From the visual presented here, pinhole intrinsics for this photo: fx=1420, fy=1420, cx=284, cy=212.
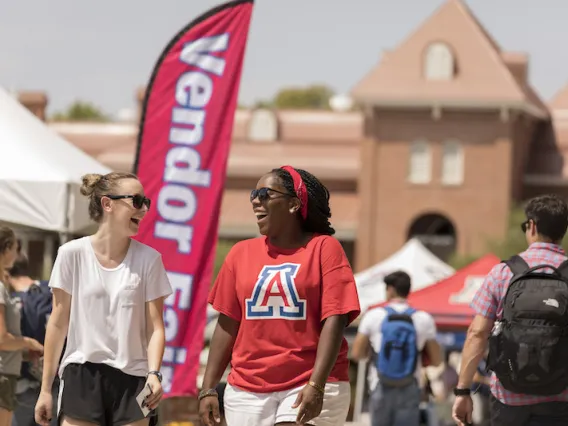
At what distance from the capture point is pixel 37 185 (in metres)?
9.71

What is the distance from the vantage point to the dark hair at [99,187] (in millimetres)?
6164

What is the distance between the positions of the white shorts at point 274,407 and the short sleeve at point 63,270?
2.99 ft

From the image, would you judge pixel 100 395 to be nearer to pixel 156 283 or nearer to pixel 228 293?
pixel 156 283

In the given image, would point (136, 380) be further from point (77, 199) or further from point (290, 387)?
point (77, 199)

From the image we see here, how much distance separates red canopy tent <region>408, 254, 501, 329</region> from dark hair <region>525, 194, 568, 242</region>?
→ 33.7 feet

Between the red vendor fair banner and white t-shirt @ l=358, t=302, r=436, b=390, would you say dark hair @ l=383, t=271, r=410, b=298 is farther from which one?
the red vendor fair banner

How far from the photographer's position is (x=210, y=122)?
1109cm

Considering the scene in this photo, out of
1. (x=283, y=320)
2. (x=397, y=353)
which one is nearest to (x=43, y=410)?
(x=283, y=320)

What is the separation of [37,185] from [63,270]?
376 cm

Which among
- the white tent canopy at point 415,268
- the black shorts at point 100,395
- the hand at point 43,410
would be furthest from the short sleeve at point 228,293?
the white tent canopy at point 415,268

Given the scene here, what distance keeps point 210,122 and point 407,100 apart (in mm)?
43911

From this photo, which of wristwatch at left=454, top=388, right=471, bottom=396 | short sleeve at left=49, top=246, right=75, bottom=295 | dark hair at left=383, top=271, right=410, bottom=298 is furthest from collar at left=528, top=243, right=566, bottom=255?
dark hair at left=383, top=271, right=410, bottom=298

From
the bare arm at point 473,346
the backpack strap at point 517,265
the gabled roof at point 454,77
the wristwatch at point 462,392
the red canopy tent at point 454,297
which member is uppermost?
the gabled roof at point 454,77

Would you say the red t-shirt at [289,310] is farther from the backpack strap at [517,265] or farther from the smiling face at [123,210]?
the backpack strap at [517,265]
